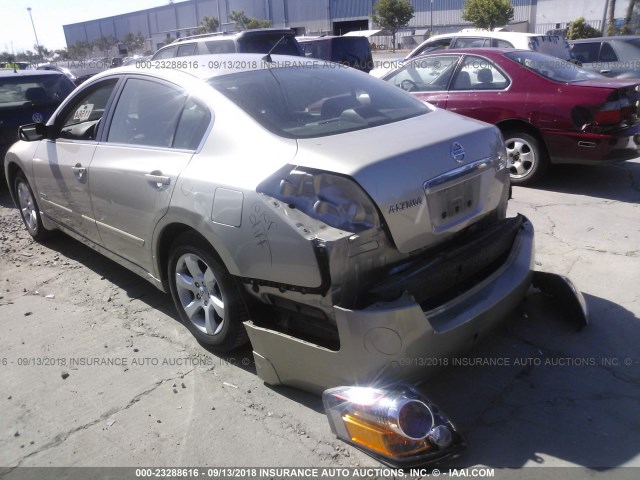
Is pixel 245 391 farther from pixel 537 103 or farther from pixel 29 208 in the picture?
pixel 537 103

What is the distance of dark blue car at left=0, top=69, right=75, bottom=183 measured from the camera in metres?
7.73

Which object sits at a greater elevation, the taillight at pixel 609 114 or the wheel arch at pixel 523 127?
the taillight at pixel 609 114

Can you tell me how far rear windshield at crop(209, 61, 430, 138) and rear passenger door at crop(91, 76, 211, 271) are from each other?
0.29 meters

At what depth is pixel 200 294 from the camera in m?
3.35

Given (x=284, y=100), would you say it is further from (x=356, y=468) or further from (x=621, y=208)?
(x=621, y=208)

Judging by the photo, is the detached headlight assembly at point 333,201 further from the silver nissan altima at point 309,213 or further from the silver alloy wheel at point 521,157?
the silver alloy wheel at point 521,157

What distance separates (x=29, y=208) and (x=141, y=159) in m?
2.78

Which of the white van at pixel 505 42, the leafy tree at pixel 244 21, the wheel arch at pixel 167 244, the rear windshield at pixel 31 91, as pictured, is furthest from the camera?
the leafy tree at pixel 244 21

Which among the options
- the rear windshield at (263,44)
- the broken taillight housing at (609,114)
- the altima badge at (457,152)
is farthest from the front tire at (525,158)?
the rear windshield at (263,44)

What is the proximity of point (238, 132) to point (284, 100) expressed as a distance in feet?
1.46

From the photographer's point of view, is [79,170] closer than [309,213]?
No

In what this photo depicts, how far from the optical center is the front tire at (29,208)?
17.8 ft

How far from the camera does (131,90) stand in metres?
3.85

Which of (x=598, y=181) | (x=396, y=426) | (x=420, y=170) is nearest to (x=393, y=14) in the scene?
(x=598, y=181)
